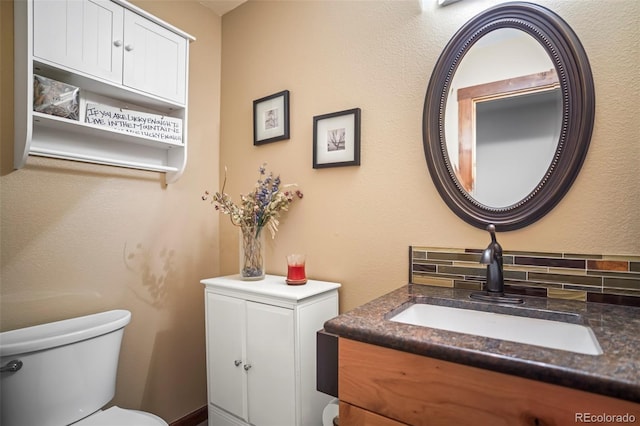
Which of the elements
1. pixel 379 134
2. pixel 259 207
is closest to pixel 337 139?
pixel 379 134

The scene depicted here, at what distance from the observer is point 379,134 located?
1.49 meters

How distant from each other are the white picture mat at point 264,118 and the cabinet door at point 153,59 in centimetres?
43

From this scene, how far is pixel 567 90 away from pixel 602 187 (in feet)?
1.10

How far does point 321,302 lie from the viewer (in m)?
1.48

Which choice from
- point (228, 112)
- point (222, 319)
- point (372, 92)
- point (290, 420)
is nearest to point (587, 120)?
point (372, 92)

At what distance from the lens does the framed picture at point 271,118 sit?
181 centimetres

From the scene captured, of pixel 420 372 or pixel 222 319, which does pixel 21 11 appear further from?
pixel 420 372

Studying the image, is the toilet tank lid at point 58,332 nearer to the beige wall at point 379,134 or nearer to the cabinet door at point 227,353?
the cabinet door at point 227,353

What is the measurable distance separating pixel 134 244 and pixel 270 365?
3.07ft

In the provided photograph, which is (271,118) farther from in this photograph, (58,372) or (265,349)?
(58,372)

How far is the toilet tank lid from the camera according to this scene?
1126mm

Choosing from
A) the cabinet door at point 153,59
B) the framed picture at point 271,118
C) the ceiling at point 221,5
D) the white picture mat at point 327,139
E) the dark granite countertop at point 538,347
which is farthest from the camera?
the ceiling at point 221,5

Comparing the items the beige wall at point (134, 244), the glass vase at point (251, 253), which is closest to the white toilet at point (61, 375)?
the beige wall at point (134, 244)

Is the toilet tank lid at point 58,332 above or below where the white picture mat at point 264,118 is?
below
